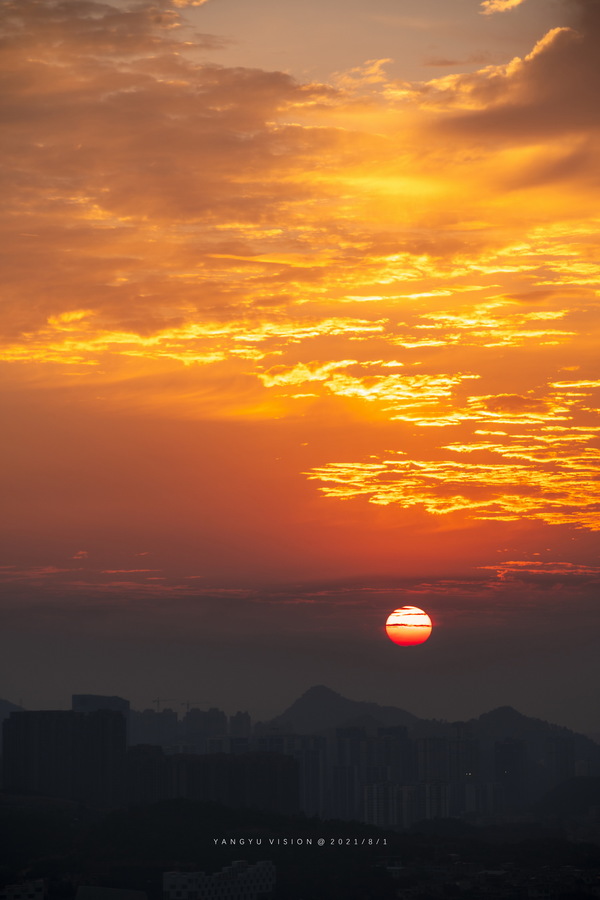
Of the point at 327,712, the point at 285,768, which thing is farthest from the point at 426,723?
the point at 285,768

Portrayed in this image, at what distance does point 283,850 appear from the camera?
133 ft

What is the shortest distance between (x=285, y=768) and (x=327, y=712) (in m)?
72.0

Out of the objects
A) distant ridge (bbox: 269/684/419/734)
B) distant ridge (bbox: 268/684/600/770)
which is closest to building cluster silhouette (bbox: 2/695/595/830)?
distant ridge (bbox: 268/684/600/770)

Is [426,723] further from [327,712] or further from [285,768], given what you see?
[285,768]

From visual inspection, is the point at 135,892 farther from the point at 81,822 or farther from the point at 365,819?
the point at 365,819

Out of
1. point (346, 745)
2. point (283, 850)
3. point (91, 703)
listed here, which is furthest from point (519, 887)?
point (91, 703)

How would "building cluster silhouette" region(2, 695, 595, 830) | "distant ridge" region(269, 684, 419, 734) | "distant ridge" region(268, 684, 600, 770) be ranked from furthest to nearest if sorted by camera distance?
"distant ridge" region(269, 684, 419, 734) → "distant ridge" region(268, 684, 600, 770) → "building cluster silhouette" region(2, 695, 595, 830)

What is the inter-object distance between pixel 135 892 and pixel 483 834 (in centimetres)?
2351

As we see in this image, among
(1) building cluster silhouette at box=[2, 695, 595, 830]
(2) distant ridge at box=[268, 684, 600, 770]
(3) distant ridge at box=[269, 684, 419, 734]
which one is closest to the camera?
(1) building cluster silhouette at box=[2, 695, 595, 830]

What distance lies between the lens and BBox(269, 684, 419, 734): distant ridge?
118750mm

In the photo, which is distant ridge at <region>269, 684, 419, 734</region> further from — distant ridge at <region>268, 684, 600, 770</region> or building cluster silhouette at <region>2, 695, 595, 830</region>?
building cluster silhouette at <region>2, 695, 595, 830</region>

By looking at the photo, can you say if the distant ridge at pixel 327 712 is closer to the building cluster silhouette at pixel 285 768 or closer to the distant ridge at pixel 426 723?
the distant ridge at pixel 426 723

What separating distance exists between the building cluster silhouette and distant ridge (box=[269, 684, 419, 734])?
2259cm

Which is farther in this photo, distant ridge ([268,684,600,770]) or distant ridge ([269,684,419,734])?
distant ridge ([269,684,419,734])
